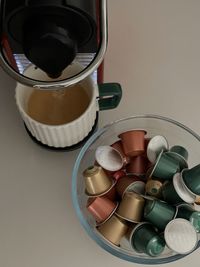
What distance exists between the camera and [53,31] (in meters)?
0.45

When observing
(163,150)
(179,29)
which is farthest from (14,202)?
(179,29)

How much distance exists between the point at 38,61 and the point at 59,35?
0.04 metres

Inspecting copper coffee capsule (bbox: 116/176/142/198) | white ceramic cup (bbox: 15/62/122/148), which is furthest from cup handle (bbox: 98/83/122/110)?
copper coffee capsule (bbox: 116/176/142/198)

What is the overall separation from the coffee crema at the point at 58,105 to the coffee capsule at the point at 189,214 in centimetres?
18

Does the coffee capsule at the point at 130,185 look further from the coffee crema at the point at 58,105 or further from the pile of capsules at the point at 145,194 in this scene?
the coffee crema at the point at 58,105

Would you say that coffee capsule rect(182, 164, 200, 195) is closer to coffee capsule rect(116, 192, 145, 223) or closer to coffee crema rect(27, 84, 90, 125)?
coffee capsule rect(116, 192, 145, 223)

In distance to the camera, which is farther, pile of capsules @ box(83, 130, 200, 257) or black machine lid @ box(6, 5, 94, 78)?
pile of capsules @ box(83, 130, 200, 257)

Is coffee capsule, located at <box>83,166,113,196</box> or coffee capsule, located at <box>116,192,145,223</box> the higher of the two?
coffee capsule, located at <box>83,166,113,196</box>

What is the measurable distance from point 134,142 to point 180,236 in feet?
0.43

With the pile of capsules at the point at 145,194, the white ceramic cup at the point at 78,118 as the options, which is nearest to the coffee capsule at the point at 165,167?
the pile of capsules at the point at 145,194

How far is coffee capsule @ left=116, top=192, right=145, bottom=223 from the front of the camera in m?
0.57

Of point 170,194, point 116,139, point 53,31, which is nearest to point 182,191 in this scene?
point 170,194

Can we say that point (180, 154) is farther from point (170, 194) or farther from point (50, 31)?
point (50, 31)

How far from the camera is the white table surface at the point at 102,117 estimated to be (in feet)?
2.07
